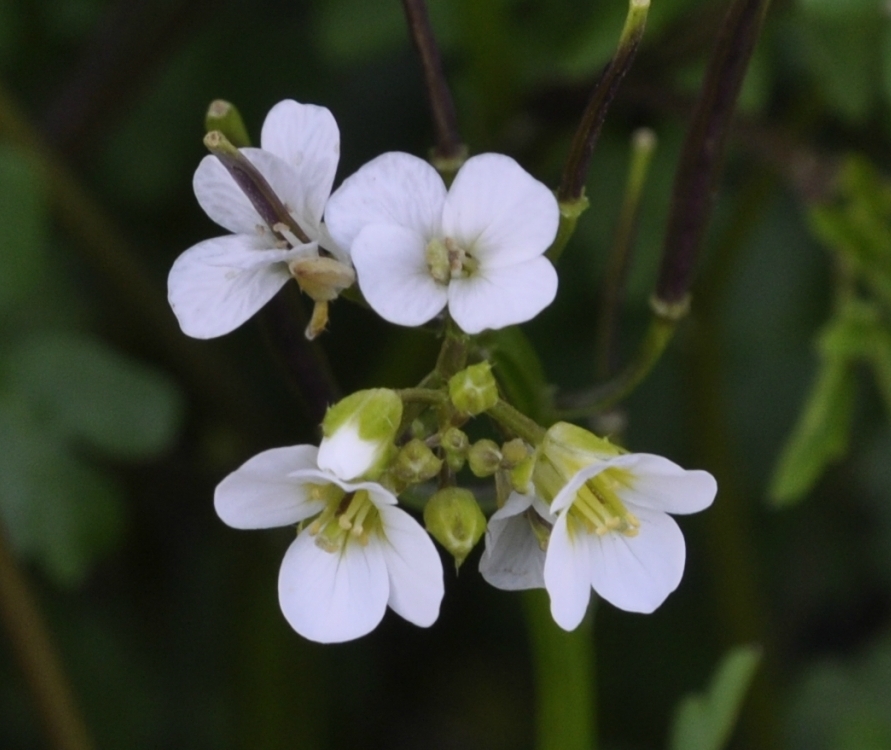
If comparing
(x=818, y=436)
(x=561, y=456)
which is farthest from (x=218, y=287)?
(x=818, y=436)

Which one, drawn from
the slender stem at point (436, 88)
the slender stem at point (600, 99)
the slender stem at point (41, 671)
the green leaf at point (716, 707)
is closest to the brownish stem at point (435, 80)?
the slender stem at point (436, 88)

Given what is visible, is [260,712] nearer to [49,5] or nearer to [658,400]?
[658,400]

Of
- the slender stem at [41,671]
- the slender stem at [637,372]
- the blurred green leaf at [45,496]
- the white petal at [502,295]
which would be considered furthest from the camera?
the blurred green leaf at [45,496]

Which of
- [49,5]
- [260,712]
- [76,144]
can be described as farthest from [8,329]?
[260,712]

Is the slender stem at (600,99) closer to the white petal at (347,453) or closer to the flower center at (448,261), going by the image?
the flower center at (448,261)

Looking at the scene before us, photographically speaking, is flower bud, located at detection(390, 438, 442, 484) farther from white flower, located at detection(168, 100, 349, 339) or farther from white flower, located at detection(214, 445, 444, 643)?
white flower, located at detection(168, 100, 349, 339)

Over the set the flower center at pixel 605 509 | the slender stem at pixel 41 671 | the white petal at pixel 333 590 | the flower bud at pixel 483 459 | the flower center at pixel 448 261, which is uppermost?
the flower center at pixel 448 261
